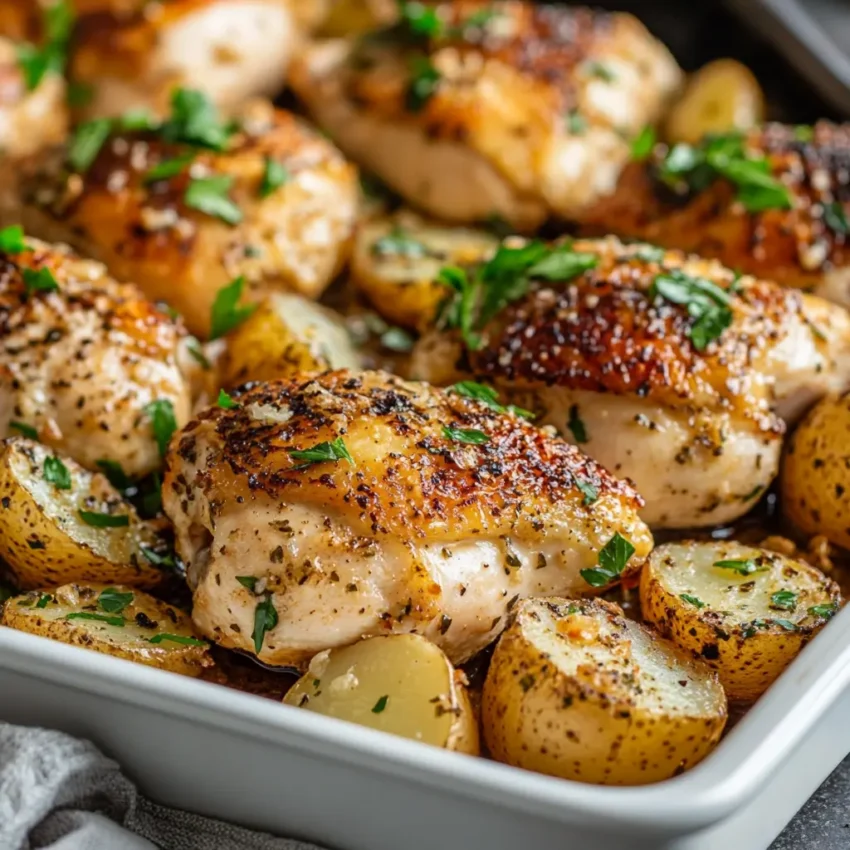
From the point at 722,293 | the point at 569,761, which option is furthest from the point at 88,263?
the point at 569,761

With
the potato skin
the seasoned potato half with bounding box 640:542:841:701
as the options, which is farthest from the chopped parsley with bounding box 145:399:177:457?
the potato skin

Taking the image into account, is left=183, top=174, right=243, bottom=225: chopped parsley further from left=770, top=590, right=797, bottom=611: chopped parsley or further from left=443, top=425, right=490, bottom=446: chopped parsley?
left=770, top=590, right=797, bottom=611: chopped parsley

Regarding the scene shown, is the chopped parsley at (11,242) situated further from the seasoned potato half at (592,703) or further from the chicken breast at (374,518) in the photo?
the seasoned potato half at (592,703)

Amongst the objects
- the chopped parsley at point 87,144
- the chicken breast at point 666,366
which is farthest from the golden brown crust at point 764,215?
the chopped parsley at point 87,144

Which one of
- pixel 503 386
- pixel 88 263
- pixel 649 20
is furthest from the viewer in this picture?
pixel 649 20

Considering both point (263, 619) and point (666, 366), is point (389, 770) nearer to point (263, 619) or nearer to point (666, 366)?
point (263, 619)

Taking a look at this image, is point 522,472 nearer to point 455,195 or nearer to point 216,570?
point 216,570

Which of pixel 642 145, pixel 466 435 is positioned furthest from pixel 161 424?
pixel 642 145
